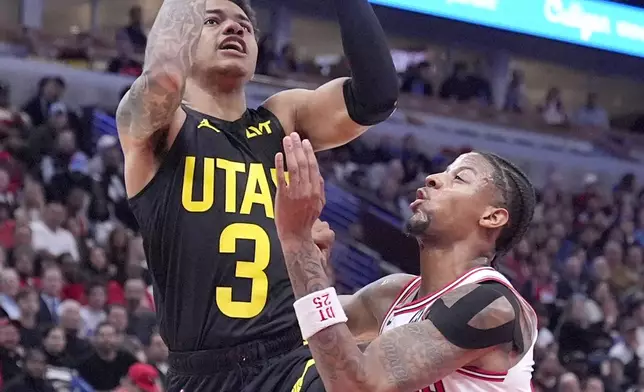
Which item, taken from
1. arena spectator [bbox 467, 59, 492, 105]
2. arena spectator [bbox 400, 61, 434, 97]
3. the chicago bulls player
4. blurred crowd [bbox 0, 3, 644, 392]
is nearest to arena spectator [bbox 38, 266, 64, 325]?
blurred crowd [bbox 0, 3, 644, 392]

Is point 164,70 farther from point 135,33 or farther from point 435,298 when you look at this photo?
point 135,33

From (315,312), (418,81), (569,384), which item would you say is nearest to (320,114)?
(315,312)

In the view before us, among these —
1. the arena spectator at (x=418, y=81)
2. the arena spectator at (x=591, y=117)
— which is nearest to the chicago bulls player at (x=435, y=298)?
the arena spectator at (x=418, y=81)

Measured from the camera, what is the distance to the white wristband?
301 cm

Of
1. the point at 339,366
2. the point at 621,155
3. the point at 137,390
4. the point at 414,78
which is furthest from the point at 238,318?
the point at 621,155

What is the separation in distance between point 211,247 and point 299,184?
59cm

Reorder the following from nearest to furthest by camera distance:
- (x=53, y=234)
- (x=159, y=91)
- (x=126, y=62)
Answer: (x=159, y=91), (x=53, y=234), (x=126, y=62)

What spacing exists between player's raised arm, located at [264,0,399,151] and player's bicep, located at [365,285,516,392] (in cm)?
67

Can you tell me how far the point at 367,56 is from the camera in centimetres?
330

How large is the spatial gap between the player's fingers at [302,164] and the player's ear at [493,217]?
982mm

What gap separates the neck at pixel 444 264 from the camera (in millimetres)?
3576

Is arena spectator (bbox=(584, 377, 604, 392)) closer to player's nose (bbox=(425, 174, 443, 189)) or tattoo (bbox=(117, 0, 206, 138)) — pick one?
player's nose (bbox=(425, 174, 443, 189))

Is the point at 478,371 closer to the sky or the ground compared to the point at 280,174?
closer to the ground

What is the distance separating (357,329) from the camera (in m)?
3.95
